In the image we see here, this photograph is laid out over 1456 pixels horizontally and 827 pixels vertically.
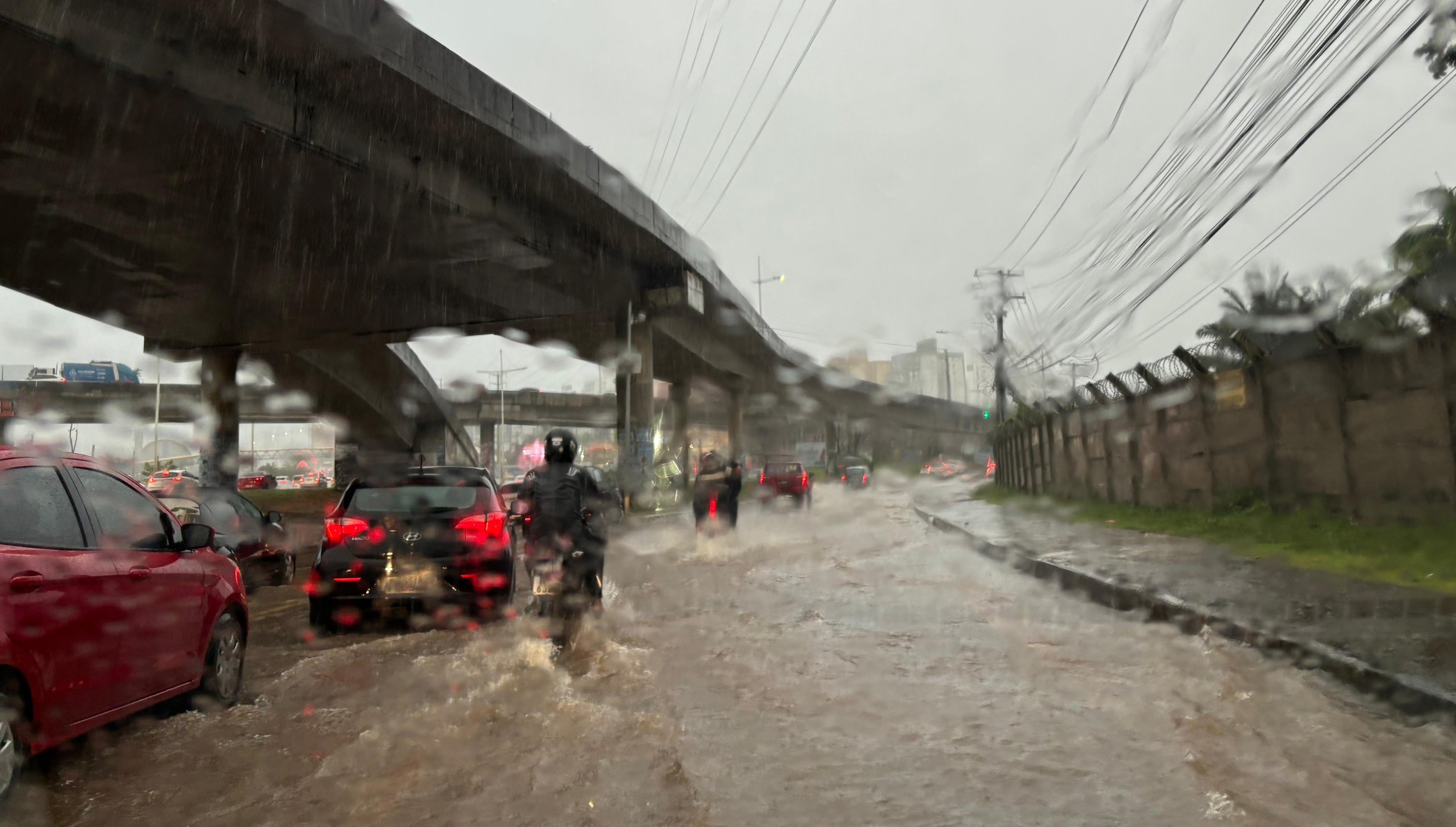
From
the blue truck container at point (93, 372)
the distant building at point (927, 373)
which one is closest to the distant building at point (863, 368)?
the distant building at point (927, 373)

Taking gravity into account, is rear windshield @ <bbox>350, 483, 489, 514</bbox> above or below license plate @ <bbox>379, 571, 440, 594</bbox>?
above

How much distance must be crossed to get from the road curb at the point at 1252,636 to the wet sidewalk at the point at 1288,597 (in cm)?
7

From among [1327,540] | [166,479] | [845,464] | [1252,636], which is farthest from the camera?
[845,464]

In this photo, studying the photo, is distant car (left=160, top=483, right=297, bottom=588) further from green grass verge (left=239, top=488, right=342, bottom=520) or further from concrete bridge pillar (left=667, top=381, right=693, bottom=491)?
concrete bridge pillar (left=667, top=381, right=693, bottom=491)

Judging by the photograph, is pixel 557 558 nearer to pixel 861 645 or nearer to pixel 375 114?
pixel 861 645

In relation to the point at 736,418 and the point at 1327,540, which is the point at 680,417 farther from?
the point at 1327,540

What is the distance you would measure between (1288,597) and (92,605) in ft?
28.2

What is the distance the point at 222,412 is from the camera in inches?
1565

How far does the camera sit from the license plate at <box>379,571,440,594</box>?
8578mm

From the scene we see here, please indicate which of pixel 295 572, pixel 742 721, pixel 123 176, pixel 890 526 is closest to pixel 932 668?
pixel 742 721

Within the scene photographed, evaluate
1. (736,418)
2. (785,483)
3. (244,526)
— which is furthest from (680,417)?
(244,526)

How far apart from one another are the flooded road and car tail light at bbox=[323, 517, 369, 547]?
2.64 ft

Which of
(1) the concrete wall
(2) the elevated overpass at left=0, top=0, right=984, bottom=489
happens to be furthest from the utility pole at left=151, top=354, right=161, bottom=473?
(1) the concrete wall

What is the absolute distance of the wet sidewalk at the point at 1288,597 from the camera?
6.49 metres
